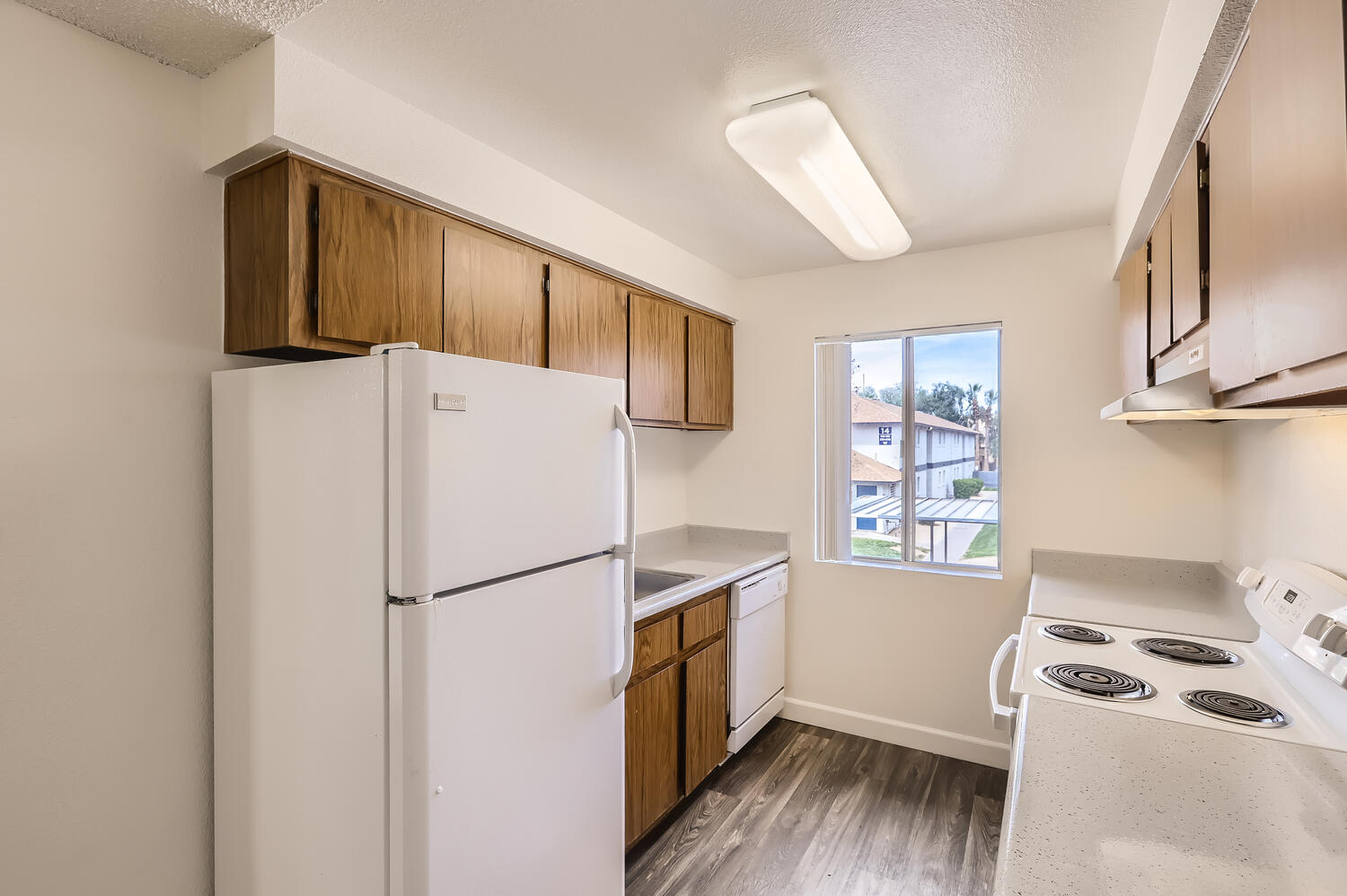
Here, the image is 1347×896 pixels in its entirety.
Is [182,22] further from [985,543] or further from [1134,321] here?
[985,543]

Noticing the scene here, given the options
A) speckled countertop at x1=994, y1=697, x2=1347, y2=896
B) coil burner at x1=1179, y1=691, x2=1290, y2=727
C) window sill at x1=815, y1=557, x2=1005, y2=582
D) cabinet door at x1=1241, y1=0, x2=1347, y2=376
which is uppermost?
cabinet door at x1=1241, y1=0, x2=1347, y2=376

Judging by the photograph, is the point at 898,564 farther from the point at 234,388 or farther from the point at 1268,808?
the point at 234,388

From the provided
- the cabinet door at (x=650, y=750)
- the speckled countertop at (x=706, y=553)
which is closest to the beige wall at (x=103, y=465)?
the cabinet door at (x=650, y=750)

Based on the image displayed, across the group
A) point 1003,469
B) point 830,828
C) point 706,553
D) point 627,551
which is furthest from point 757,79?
point 830,828

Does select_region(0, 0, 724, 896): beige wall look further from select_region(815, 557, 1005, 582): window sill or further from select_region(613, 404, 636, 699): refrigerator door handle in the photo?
select_region(815, 557, 1005, 582): window sill

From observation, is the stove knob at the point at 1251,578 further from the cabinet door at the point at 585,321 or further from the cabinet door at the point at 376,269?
the cabinet door at the point at 376,269

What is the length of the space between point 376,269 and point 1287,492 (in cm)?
251

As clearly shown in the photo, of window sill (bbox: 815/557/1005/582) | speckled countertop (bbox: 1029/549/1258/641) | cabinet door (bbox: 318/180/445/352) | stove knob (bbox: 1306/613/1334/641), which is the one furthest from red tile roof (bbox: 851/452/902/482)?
cabinet door (bbox: 318/180/445/352)

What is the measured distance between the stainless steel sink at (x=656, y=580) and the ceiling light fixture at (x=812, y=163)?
57.9 inches

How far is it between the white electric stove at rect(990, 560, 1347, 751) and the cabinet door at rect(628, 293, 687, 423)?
1.62 m

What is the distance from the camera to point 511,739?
1493 mm

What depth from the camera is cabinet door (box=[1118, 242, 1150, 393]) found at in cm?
195

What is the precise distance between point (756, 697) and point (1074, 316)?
2183 millimetres

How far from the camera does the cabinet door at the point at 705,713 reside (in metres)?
2.51
